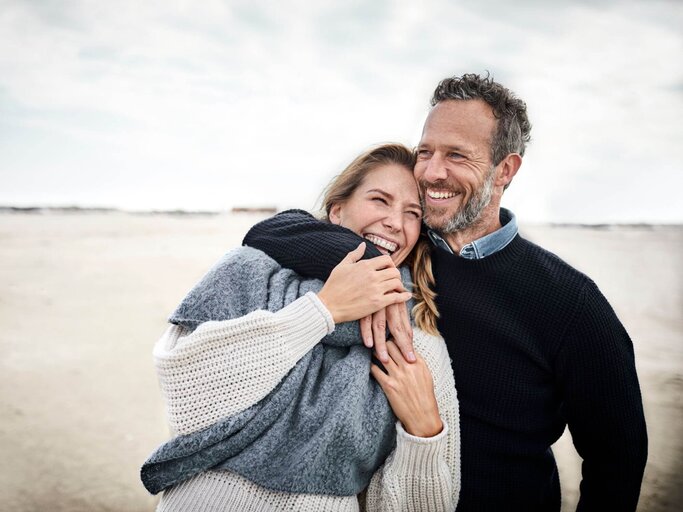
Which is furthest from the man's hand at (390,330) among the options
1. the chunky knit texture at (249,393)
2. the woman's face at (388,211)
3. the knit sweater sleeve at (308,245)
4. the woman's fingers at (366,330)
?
the woman's face at (388,211)

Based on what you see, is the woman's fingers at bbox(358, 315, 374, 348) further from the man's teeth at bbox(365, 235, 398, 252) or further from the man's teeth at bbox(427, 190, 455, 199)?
the man's teeth at bbox(427, 190, 455, 199)

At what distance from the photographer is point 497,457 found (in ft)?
6.20

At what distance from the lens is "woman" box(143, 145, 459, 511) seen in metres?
1.49

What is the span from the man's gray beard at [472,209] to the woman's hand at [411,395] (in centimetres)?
64

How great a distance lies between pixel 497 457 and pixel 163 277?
728 cm

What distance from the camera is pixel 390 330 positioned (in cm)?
180

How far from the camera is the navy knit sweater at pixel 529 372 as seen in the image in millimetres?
1831

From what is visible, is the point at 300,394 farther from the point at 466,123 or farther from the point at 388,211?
the point at 466,123

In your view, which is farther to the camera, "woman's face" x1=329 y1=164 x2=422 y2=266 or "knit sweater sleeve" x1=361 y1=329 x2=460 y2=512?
"woman's face" x1=329 y1=164 x2=422 y2=266

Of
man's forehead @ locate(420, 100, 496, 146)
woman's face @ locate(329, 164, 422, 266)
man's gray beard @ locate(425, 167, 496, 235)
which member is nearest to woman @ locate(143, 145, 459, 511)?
woman's face @ locate(329, 164, 422, 266)

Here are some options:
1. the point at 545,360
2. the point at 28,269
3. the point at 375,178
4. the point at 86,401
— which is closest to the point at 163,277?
the point at 28,269

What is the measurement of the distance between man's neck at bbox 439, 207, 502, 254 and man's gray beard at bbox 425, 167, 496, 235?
3 cm

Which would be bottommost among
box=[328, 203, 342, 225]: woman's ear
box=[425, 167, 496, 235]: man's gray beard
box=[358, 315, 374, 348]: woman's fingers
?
box=[358, 315, 374, 348]: woman's fingers

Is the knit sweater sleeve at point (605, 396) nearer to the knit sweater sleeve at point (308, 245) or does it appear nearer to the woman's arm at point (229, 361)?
the knit sweater sleeve at point (308, 245)
